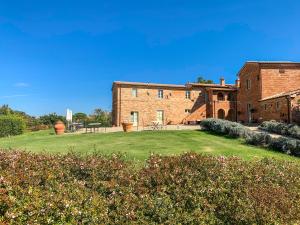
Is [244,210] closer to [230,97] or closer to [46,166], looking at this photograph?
[46,166]

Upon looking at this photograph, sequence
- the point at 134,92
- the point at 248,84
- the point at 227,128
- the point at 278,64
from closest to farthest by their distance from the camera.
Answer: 1. the point at 227,128
2. the point at 278,64
3. the point at 248,84
4. the point at 134,92

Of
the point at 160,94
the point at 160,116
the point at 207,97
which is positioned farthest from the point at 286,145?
the point at 207,97

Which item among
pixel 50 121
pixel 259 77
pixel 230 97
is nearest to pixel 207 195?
pixel 259 77

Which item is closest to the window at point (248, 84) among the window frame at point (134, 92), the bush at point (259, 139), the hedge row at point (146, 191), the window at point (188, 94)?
the window at point (188, 94)

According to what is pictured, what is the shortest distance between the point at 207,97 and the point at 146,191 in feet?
130

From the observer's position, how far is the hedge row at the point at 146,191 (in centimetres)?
460

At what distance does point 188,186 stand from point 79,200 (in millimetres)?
1891

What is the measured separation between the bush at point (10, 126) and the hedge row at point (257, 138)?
20.0m

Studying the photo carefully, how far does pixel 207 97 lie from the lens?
4431 cm

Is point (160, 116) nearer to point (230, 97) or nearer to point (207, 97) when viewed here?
point (207, 97)

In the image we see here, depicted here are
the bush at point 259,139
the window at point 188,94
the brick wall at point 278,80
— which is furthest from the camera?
the window at point 188,94

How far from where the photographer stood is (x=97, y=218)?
4.56 meters

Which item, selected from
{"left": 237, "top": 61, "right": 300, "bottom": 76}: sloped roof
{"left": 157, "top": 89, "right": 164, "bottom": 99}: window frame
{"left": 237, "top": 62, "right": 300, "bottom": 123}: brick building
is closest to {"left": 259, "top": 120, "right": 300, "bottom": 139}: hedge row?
{"left": 237, "top": 62, "right": 300, "bottom": 123}: brick building

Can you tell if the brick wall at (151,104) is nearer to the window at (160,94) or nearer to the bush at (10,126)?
the window at (160,94)
